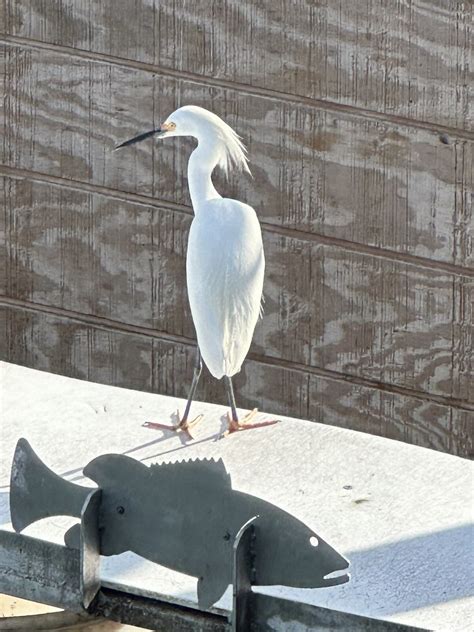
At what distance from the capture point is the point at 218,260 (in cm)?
327

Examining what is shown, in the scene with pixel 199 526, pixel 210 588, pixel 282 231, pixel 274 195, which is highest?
pixel 274 195

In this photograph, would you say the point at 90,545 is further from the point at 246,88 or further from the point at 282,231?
the point at 246,88

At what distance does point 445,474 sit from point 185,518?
103 cm

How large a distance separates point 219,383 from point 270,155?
29.0 inches

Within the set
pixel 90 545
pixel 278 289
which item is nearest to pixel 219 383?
pixel 278 289

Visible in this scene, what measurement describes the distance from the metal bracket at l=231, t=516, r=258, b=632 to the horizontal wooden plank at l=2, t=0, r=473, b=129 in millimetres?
2121

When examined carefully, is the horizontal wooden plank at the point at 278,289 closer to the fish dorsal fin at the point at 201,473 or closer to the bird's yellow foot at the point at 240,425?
the bird's yellow foot at the point at 240,425

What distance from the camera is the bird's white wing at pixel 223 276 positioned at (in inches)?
129

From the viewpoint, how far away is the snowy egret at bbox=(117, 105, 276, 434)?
328cm

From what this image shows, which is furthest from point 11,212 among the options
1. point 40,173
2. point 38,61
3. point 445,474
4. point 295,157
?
point 445,474

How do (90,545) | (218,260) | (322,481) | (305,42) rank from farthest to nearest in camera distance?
(305,42) → (218,260) → (322,481) → (90,545)

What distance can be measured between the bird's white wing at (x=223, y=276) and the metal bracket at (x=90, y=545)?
0.89m

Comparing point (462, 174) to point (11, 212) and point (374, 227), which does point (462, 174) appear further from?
point (11, 212)

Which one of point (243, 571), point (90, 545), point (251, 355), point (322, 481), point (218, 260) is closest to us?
point (243, 571)
